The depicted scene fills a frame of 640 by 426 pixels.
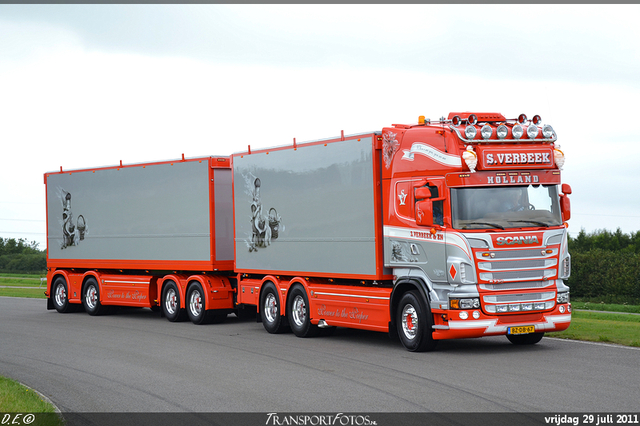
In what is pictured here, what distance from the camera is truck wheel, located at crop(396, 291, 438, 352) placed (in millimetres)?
13781

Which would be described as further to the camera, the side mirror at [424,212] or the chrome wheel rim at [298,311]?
the chrome wheel rim at [298,311]

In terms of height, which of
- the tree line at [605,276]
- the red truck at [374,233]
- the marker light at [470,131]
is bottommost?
the tree line at [605,276]

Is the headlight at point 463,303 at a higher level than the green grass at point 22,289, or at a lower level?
higher

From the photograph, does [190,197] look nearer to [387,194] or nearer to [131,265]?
[131,265]

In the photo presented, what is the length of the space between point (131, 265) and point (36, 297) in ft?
45.6

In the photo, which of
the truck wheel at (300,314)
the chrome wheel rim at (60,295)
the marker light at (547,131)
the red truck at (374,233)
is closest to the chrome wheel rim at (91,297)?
the chrome wheel rim at (60,295)

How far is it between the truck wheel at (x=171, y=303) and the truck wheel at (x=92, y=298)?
10.0ft

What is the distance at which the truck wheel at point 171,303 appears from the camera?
2142cm

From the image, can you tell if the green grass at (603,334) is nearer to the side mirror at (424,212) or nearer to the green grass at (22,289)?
the side mirror at (424,212)

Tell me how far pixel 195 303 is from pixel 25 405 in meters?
11.3

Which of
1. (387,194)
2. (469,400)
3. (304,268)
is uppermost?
(387,194)

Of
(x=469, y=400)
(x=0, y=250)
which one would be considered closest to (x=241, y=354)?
(x=469, y=400)

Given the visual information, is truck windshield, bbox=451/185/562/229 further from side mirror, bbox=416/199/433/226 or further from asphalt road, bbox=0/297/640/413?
asphalt road, bbox=0/297/640/413

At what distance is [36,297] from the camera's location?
3488 centimetres
